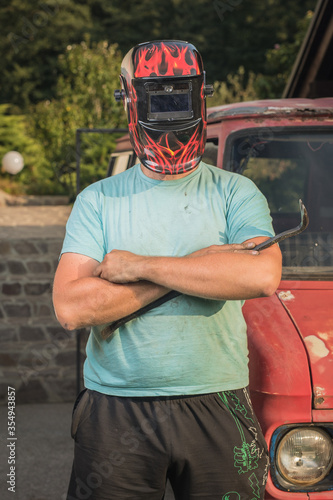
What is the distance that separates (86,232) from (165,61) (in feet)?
1.83

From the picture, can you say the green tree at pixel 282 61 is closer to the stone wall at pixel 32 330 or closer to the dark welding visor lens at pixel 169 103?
the stone wall at pixel 32 330

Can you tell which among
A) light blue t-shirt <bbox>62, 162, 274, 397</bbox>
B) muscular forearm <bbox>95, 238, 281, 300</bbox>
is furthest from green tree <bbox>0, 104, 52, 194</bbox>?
muscular forearm <bbox>95, 238, 281, 300</bbox>

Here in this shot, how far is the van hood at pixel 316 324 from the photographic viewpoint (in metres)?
2.23

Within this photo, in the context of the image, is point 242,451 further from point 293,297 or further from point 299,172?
point 299,172

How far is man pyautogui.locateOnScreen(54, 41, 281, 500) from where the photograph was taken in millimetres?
1849

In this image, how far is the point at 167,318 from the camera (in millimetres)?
1894

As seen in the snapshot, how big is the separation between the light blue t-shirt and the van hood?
387mm

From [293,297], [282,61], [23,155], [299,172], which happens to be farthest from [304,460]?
[23,155]

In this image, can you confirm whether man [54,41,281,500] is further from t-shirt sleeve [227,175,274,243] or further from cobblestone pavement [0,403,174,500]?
cobblestone pavement [0,403,174,500]

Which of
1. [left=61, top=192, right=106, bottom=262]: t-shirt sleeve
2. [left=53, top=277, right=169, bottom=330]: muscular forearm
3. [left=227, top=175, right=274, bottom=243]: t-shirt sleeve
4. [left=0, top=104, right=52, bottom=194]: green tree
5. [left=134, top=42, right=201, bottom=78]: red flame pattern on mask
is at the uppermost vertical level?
[left=134, top=42, right=201, bottom=78]: red flame pattern on mask

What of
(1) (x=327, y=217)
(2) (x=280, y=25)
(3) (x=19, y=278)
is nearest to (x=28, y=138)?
→ (2) (x=280, y=25)

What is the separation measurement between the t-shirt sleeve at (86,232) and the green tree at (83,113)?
13166mm

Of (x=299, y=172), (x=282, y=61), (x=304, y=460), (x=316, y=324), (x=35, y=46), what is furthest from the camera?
(x=35, y=46)

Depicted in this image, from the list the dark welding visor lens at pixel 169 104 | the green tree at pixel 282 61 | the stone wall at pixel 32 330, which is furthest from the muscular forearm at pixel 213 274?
the green tree at pixel 282 61
